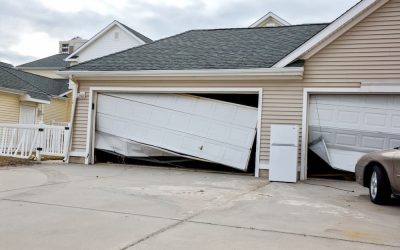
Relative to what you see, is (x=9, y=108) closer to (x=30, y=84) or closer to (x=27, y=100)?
(x=27, y=100)

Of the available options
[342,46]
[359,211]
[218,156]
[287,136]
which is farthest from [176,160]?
[359,211]

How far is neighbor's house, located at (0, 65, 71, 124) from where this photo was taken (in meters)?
19.2

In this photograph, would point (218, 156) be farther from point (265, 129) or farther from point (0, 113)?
point (0, 113)

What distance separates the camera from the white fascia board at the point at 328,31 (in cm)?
1016

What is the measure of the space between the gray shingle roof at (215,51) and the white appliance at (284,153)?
2.02m

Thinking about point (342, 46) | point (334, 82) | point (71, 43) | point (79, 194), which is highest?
point (71, 43)

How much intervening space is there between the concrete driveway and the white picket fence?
3711 millimetres

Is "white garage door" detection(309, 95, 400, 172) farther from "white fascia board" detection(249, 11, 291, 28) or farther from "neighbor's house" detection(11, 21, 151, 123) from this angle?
"neighbor's house" detection(11, 21, 151, 123)

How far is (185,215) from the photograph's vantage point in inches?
220

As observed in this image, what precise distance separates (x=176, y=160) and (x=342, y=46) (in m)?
5.77

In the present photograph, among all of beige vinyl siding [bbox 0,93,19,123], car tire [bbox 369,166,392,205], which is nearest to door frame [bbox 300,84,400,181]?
car tire [bbox 369,166,392,205]

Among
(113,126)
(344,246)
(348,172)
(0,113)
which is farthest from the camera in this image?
(0,113)

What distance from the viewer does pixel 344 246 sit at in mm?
4270

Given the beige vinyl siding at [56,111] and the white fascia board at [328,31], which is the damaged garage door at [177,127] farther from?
the beige vinyl siding at [56,111]
